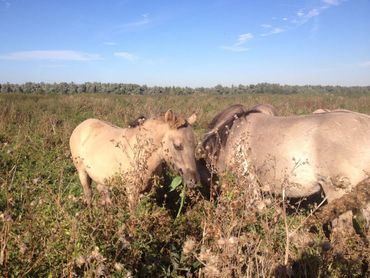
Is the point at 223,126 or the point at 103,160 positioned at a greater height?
the point at 223,126

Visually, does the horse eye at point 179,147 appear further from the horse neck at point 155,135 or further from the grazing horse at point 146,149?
the horse neck at point 155,135

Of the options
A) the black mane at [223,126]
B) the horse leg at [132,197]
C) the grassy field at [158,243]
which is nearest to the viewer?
the grassy field at [158,243]

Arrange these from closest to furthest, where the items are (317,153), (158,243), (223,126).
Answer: (158,243) < (317,153) < (223,126)

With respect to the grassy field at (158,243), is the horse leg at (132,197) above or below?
above

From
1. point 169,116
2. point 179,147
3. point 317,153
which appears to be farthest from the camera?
point 169,116

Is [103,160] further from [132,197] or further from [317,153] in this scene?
[317,153]

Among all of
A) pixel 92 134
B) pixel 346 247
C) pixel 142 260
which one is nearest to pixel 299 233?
pixel 346 247

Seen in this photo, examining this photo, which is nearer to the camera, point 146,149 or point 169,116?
point 146,149

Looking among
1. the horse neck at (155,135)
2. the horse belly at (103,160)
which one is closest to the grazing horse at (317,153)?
the horse neck at (155,135)

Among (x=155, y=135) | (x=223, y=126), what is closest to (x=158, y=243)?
(x=155, y=135)

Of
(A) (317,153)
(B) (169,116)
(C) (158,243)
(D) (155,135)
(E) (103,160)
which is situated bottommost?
(C) (158,243)

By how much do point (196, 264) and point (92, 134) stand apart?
3901 mm

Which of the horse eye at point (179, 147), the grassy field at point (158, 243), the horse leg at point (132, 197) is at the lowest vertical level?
the grassy field at point (158, 243)

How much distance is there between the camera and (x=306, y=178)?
14.3 ft
